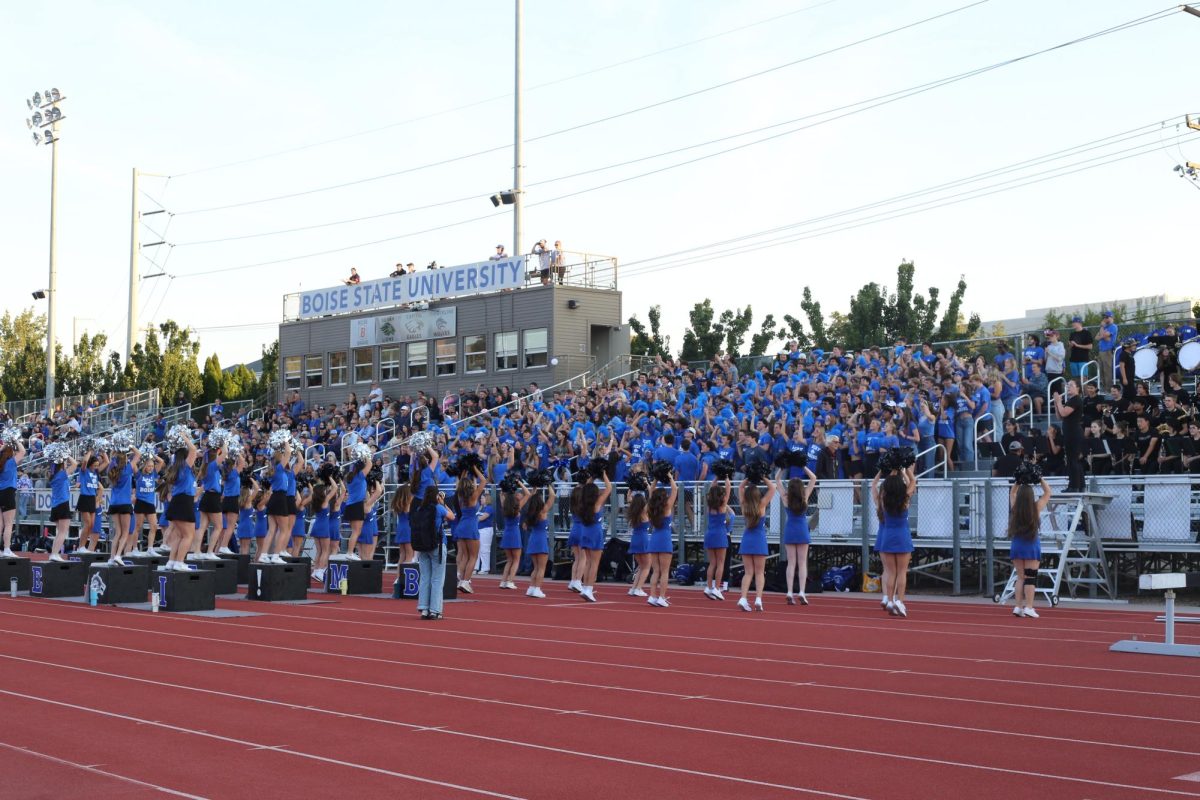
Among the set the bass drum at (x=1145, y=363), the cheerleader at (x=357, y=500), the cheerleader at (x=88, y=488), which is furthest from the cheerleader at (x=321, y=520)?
the bass drum at (x=1145, y=363)

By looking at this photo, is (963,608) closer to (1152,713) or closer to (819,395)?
(819,395)

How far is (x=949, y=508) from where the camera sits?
1870cm

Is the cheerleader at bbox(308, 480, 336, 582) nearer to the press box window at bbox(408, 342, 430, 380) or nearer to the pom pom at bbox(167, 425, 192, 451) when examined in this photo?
the pom pom at bbox(167, 425, 192, 451)

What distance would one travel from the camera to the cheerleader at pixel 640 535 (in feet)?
59.6

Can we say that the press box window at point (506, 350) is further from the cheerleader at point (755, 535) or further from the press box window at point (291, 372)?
the cheerleader at point (755, 535)

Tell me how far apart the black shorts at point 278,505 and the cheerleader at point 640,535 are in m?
5.49

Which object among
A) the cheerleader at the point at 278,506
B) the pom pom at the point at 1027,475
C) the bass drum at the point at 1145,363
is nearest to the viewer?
the pom pom at the point at 1027,475

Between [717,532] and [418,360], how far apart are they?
83.3 ft

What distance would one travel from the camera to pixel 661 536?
58.4 feet

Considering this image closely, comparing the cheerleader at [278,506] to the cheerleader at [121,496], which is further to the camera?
the cheerleader at [278,506]

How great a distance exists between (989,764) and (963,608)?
10585 mm

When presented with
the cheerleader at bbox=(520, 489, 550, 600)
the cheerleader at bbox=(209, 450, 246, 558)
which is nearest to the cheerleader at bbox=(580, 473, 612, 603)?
the cheerleader at bbox=(520, 489, 550, 600)

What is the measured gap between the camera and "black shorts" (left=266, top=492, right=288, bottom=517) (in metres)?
19.8

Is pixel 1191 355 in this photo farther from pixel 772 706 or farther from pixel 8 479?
pixel 8 479
